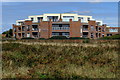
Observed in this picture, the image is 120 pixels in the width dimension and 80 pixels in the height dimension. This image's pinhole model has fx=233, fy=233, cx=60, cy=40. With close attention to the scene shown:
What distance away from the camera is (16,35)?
86625mm

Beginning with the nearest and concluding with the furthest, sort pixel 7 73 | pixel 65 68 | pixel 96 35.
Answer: pixel 7 73, pixel 65 68, pixel 96 35

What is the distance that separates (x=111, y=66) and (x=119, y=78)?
89.0 inches

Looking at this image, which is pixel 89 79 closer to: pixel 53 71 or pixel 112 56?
pixel 53 71

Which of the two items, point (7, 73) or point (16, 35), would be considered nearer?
point (7, 73)

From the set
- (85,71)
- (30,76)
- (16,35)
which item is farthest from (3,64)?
(16,35)

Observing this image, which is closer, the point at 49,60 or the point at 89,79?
the point at 89,79

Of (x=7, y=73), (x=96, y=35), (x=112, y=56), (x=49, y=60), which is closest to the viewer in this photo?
(x=7, y=73)

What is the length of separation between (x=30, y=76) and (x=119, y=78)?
11.5 ft

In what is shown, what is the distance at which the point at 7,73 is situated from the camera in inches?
378

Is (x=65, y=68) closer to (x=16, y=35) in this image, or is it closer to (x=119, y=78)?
(x=119, y=78)

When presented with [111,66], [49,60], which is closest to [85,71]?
[111,66]

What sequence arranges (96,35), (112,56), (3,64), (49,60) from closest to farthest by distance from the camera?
1. (3,64)
2. (49,60)
3. (112,56)
4. (96,35)

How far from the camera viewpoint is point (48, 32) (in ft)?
251

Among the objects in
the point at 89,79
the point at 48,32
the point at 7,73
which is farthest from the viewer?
the point at 48,32
